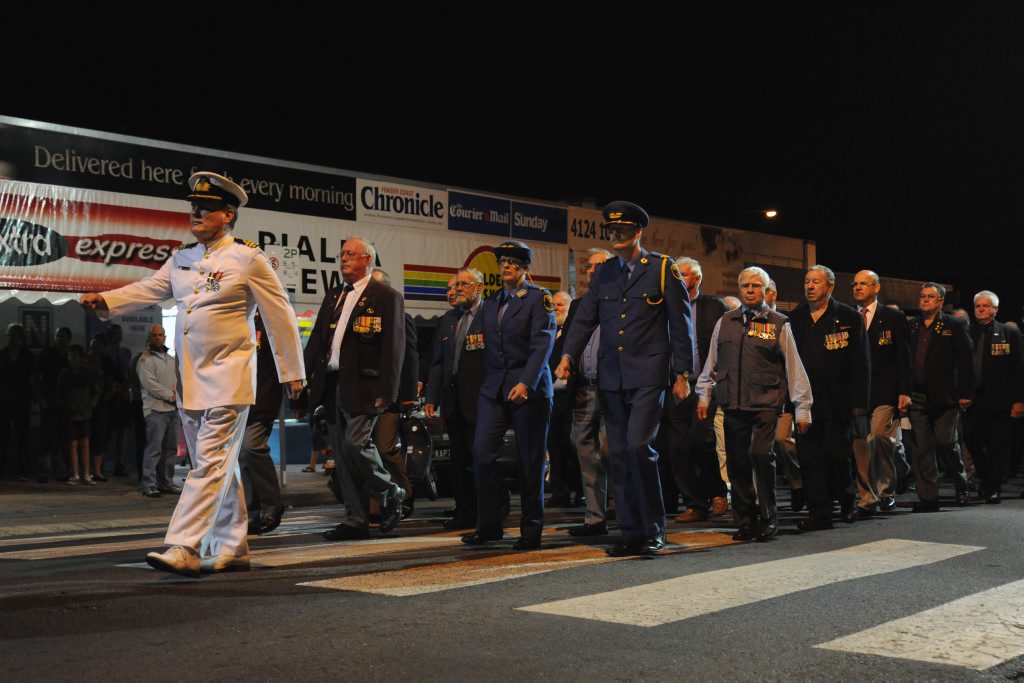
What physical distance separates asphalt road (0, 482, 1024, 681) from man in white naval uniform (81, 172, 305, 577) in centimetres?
40

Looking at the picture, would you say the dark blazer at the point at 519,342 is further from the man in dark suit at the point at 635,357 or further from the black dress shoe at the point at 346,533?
the black dress shoe at the point at 346,533

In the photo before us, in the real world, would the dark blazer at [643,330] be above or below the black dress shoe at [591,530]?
above

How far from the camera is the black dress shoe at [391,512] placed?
8.92 metres

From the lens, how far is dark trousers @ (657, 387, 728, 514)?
10289 mm

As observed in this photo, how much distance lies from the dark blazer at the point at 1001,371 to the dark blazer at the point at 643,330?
6319 mm

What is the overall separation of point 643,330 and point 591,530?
1.91m

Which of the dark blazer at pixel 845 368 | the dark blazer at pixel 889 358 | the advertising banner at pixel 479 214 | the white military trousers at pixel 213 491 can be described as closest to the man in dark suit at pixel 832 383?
the dark blazer at pixel 845 368

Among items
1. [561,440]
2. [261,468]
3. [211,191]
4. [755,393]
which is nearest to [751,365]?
[755,393]

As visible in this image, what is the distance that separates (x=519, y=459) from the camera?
8211 mm

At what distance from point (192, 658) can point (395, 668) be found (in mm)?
764

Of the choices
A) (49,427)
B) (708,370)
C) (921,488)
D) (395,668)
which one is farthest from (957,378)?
(49,427)

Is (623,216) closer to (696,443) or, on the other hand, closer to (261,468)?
(696,443)

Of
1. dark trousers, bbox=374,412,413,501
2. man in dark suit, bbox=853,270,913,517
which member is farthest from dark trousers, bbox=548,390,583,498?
man in dark suit, bbox=853,270,913,517

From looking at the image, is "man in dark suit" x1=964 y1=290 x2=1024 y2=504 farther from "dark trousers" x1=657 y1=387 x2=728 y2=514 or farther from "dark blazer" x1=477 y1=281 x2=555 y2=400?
"dark blazer" x1=477 y1=281 x2=555 y2=400
